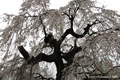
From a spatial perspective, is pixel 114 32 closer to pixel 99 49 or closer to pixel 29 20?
pixel 99 49

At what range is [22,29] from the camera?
4.23 meters

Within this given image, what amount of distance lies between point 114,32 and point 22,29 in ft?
7.53

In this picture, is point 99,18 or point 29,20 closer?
point 29,20

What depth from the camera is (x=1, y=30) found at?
176 inches

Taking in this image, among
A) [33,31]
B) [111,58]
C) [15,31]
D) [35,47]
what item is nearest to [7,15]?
[15,31]

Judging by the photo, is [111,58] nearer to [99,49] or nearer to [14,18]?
[99,49]

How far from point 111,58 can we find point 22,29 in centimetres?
233

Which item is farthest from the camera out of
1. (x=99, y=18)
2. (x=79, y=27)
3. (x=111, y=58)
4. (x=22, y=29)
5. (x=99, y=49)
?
(x=79, y=27)

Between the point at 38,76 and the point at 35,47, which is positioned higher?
the point at 35,47

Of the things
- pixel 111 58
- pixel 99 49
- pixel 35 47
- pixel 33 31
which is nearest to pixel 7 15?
pixel 33 31

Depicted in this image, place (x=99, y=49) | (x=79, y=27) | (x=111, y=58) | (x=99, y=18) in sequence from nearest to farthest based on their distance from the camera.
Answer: (x=99, y=49)
(x=111, y=58)
(x=99, y=18)
(x=79, y=27)

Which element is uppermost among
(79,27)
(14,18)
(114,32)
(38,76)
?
(14,18)

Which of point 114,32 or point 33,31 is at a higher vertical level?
point 33,31

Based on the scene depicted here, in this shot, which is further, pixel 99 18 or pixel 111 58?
pixel 99 18
